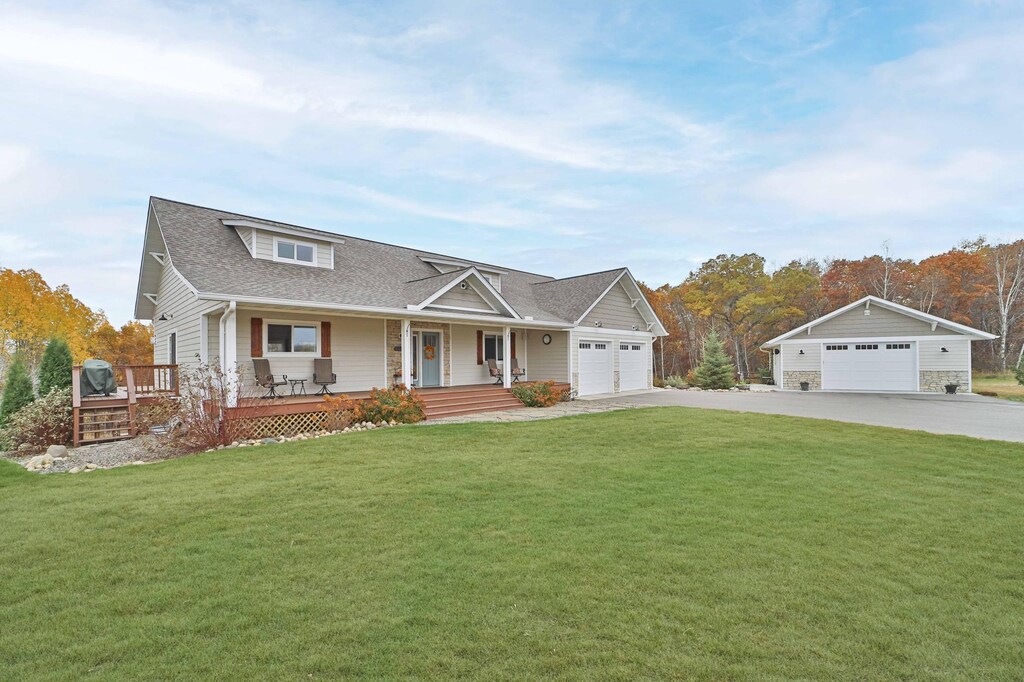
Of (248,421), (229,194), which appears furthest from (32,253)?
(248,421)

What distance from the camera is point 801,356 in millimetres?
22312

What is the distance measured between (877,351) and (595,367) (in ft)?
42.0

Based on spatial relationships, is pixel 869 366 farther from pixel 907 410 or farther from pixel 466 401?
pixel 466 401

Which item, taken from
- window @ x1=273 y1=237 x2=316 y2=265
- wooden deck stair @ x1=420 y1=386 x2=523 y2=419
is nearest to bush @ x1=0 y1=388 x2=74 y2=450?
window @ x1=273 y1=237 x2=316 y2=265

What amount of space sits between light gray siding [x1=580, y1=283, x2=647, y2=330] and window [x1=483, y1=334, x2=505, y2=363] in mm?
3402

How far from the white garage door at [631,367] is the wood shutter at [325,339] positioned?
12.6 meters

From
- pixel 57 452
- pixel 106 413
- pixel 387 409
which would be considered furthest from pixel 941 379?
pixel 106 413

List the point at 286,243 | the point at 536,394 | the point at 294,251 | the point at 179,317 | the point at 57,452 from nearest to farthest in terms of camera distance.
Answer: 1. the point at 57,452
2. the point at 179,317
3. the point at 286,243
4. the point at 294,251
5. the point at 536,394

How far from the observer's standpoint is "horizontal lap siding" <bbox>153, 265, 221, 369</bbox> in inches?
465

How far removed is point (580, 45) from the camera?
1270 cm

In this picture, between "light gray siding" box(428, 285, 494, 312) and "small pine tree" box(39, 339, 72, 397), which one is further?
"light gray siding" box(428, 285, 494, 312)

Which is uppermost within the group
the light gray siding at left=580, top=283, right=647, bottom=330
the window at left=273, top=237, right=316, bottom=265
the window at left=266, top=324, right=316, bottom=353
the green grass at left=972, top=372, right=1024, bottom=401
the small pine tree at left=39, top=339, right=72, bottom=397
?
the window at left=273, top=237, right=316, bottom=265

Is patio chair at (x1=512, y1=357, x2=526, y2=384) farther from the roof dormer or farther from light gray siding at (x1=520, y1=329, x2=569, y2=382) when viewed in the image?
the roof dormer

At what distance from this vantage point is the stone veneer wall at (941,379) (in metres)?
19.2
